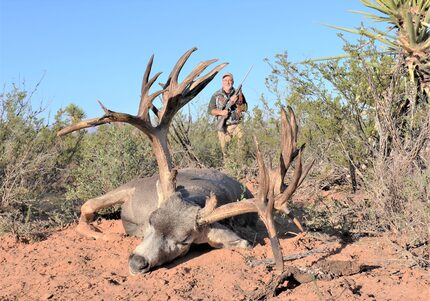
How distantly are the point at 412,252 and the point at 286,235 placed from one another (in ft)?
5.48

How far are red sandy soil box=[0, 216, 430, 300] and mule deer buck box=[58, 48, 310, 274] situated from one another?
0.20m

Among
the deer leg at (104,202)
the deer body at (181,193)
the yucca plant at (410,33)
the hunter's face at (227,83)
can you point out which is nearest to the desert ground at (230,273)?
the deer body at (181,193)

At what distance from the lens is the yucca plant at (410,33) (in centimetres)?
835

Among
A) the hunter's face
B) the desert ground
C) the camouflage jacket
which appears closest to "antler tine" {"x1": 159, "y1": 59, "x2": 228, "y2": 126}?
the desert ground

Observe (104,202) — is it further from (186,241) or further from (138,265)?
(138,265)

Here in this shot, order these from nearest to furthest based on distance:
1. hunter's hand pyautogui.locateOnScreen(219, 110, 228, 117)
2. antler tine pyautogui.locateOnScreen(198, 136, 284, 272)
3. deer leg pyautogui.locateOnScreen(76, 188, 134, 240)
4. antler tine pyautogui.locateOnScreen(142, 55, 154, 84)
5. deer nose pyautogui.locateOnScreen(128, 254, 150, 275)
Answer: antler tine pyautogui.locateOnScreen(198, 136, 284, 272), deer nose pyautogui.locateOnScreen(128, 254, 150, 275), antler tine pyautogui.locateOnScreen(142, 55, 154, 84), deer leg pyautogui.locateOnScreen(76, 188, 134, 240), hunter's hand pyautogui.locateOnScreen(219, 110, 228, 117)

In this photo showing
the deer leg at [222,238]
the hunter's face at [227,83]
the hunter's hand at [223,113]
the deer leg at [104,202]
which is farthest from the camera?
the hunter's face at [227,83]

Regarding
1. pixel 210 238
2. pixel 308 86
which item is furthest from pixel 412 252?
pixel 308 86

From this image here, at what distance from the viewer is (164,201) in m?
5.56

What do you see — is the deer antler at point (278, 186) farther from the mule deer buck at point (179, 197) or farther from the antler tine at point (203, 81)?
the antler tine at point (203, 81)

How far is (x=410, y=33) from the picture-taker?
8891mm

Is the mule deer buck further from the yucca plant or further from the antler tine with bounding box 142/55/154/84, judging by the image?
the yucca plant

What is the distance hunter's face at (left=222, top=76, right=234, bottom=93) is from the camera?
11133 mm

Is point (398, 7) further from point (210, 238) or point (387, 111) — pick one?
point (210, 238)
